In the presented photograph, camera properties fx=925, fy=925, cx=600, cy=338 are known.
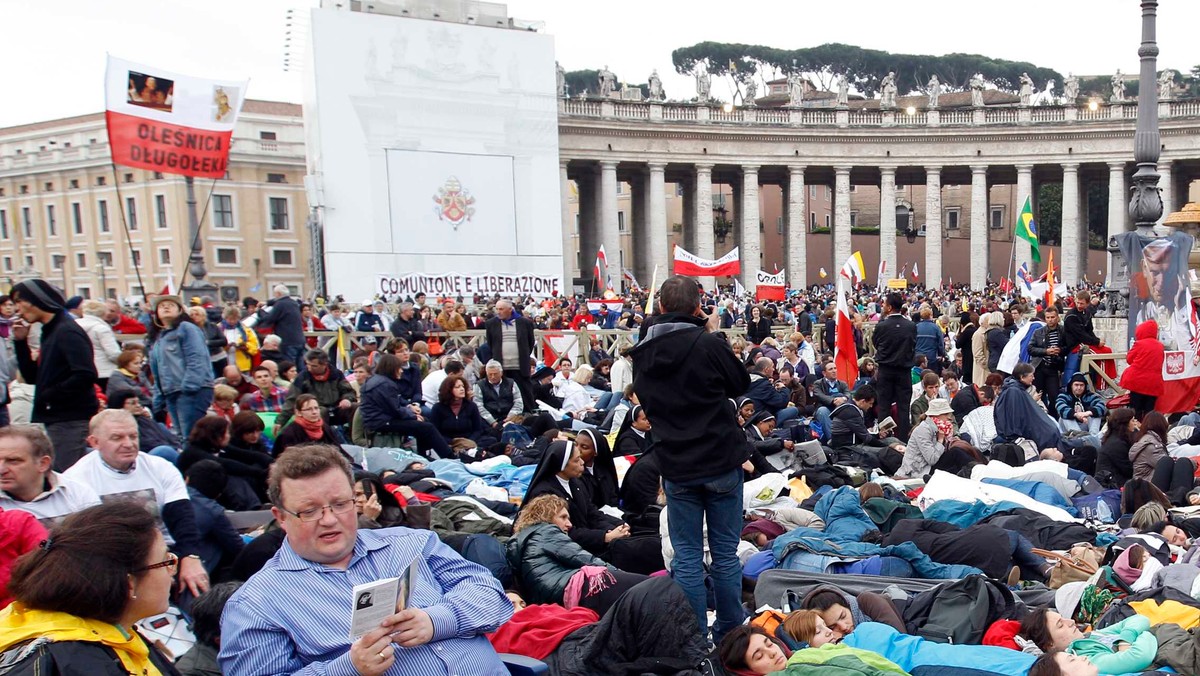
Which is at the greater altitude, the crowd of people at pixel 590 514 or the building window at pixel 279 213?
the building window at pixel 279 213

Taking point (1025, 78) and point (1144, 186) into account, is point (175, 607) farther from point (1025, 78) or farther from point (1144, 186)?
point (1025, 78)

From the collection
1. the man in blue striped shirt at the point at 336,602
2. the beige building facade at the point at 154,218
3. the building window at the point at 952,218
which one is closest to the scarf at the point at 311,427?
the man in blue striped shirt at the point at 336,602

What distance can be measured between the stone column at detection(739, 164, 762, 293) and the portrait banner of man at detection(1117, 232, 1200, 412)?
27.0 metres

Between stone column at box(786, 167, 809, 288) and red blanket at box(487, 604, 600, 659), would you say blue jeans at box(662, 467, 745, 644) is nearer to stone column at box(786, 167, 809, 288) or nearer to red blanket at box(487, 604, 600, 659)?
red blanket at box(487, 604, 600, 659)

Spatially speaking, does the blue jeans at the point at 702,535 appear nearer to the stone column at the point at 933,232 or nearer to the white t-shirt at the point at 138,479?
the white t-shirt at the point at 138,479

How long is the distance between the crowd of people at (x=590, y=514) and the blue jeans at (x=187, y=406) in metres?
0.03

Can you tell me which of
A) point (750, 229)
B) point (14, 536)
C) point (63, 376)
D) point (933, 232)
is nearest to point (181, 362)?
point (63, 376)

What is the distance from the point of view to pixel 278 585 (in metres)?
2.88

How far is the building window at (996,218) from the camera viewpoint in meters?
59.1

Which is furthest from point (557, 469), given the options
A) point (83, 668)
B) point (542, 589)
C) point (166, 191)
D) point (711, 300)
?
point (166, 191)

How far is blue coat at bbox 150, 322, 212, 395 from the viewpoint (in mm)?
8211

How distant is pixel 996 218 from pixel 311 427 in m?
59.9

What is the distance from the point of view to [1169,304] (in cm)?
1112

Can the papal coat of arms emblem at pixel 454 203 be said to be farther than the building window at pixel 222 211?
No
